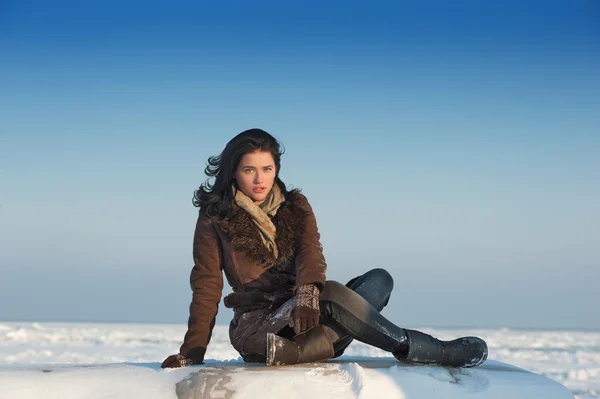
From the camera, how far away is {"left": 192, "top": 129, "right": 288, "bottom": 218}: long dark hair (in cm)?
348

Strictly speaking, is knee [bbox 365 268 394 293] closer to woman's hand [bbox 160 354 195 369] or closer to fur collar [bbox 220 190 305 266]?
fur collar [bbox 220 190 305 266]

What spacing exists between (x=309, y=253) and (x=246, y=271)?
0.33 metres

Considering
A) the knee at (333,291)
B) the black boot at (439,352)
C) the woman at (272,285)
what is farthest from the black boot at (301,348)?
the black boot at (439,352)

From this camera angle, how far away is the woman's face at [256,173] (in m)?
3.46

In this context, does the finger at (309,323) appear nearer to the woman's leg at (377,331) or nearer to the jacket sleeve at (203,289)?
the woman's leg at (377,331)

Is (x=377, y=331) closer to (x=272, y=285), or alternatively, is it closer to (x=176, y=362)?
(x=272, y=285)

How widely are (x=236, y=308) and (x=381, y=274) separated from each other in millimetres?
762

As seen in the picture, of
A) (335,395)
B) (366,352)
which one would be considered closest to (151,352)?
(366,352)

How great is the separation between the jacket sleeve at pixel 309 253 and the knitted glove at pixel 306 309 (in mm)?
51

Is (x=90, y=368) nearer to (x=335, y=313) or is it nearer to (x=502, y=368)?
(x=335, y=313)

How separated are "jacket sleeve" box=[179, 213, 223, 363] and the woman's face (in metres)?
0.26

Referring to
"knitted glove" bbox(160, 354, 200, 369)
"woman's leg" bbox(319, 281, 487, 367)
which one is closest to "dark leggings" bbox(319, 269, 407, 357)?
"woman's leg" bbox(319, 281, 487, 367)

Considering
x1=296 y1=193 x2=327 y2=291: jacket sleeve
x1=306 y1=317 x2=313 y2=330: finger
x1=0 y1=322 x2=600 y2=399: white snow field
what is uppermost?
x1=296 y1=193 x2=327 y2=291: jacket sleeve

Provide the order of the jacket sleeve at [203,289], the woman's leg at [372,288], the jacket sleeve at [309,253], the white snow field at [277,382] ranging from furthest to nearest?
the woman's leg at [372,288] → the jacket sleeve at [203,289] → the jacket sleeve at [309,253] → the white snow field at [277,382]
